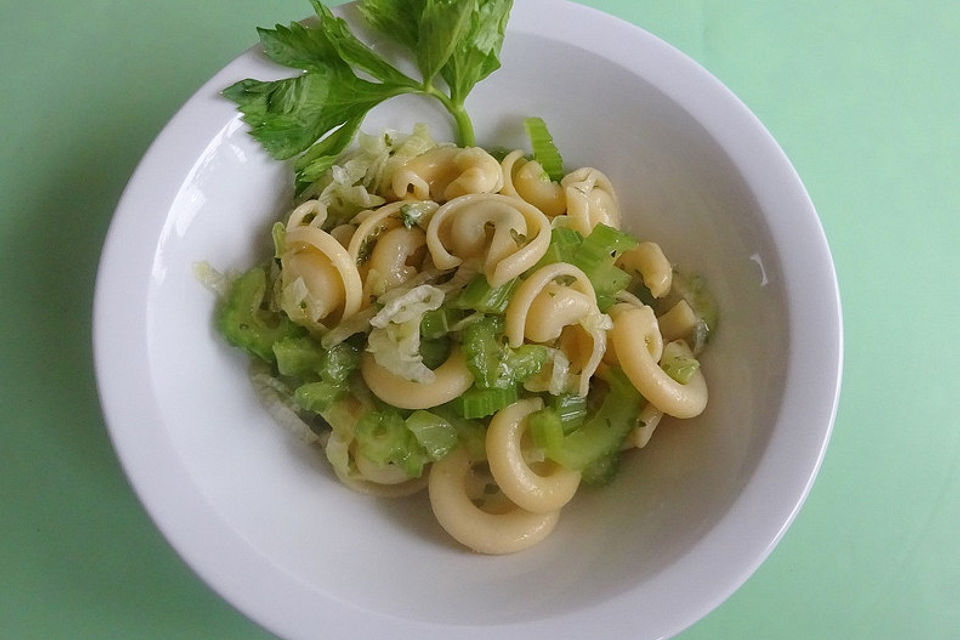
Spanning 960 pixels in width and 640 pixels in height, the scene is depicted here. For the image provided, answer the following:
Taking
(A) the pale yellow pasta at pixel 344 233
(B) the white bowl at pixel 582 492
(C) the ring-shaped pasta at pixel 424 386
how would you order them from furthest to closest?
(A) the pale yellow pasta at pixel 344 233, (C) the ring-shaped pasta at pixel 424 386, (B) the white bowl at pixel 582 492

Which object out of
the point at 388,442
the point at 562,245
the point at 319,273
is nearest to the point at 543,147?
the point at 562,245

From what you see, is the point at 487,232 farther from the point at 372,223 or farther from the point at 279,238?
the point at 279,238

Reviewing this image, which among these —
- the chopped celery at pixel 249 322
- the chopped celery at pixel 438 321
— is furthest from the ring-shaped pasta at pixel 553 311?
the chopped celery at pixel 249 322

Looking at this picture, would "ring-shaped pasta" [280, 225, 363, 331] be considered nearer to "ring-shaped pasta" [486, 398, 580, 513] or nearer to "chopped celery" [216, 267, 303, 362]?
"chopped celery" [216, 267, 303, 362]

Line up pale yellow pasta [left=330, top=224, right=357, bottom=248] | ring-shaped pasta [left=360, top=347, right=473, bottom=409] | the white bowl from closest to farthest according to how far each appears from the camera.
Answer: the white bowl → ring-shaped pasta [left=360, top=347, right=473, bottom=409] → pale yellow pasta [left=330, top=224, right=357, bottom=248]

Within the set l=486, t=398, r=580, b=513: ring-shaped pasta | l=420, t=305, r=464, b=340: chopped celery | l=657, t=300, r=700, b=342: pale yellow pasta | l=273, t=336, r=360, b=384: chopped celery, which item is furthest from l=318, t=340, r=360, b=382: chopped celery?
l=657, t=300, r=700, b=342: pale yellow pasta

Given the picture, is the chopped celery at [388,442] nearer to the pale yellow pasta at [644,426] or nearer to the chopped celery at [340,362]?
the chopped celery at [340,362]
